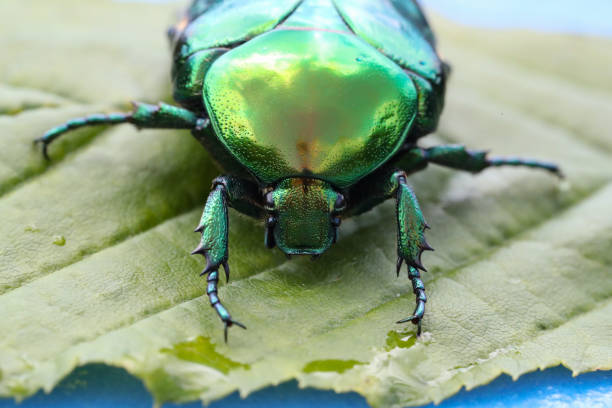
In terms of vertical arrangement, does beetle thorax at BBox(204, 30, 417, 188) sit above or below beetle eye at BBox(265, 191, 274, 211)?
above

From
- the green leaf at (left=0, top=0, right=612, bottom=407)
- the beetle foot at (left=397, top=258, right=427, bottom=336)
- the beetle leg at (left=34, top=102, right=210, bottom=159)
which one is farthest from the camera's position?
the beetle leg at (left=34, top=102, right=210, bottom=159)

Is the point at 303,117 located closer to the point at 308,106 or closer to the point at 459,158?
the point at 308,106

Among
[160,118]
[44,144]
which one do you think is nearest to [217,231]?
[160,118]

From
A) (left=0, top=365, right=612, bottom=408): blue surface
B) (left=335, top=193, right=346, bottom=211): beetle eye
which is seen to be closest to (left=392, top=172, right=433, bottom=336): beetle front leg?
(left=335, top=193, right=346, bottom=211): beetle eye

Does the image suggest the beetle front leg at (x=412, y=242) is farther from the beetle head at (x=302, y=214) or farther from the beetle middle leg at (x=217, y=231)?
the beetle middle leg at (x=217, y=231)

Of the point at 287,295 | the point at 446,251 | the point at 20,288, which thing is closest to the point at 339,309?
the point at 287,295

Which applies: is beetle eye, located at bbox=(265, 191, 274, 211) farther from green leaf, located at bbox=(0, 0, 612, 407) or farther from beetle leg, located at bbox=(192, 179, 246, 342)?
green leaf, located at bbox=(0, 0, 612, 407)

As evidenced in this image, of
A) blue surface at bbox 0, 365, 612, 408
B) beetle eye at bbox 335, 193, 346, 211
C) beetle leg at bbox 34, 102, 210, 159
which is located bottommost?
blue surface at bbox 0, 365, 612, 408

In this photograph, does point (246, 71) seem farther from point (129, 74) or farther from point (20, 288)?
point (129, 74)
